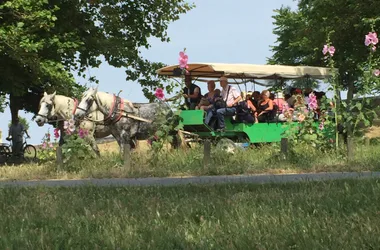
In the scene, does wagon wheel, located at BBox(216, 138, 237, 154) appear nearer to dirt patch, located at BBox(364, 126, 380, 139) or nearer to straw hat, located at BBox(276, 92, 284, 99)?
straw hat, located at BBox(276, 92, 284, 99)

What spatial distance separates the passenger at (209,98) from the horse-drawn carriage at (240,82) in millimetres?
334

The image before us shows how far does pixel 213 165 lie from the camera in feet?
36.9

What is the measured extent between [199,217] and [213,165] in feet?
18.8

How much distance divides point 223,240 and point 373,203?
205 cm

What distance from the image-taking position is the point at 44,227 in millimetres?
5383

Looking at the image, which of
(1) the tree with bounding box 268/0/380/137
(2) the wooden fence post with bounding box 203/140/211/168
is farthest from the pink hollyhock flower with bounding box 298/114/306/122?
(1) the tree with bounding box 268/0/380/137

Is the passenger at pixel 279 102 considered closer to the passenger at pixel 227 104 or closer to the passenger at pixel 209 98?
the passenger at pixel 227 104

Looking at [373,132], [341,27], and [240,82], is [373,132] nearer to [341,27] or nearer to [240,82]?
[341,27]

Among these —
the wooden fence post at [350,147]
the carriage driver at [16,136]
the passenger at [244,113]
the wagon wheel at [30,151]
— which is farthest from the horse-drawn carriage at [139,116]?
the wagon wheel at [30,151]

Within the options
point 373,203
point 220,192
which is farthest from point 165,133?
point 373,203

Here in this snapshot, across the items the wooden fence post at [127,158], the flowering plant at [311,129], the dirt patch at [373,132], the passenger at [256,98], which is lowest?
the dirt patch at [373,132]

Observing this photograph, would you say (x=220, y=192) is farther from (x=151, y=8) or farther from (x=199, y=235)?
(x=151, y=8)

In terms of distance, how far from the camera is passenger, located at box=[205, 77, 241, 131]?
1398 cm

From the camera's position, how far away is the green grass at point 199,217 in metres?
4.45
